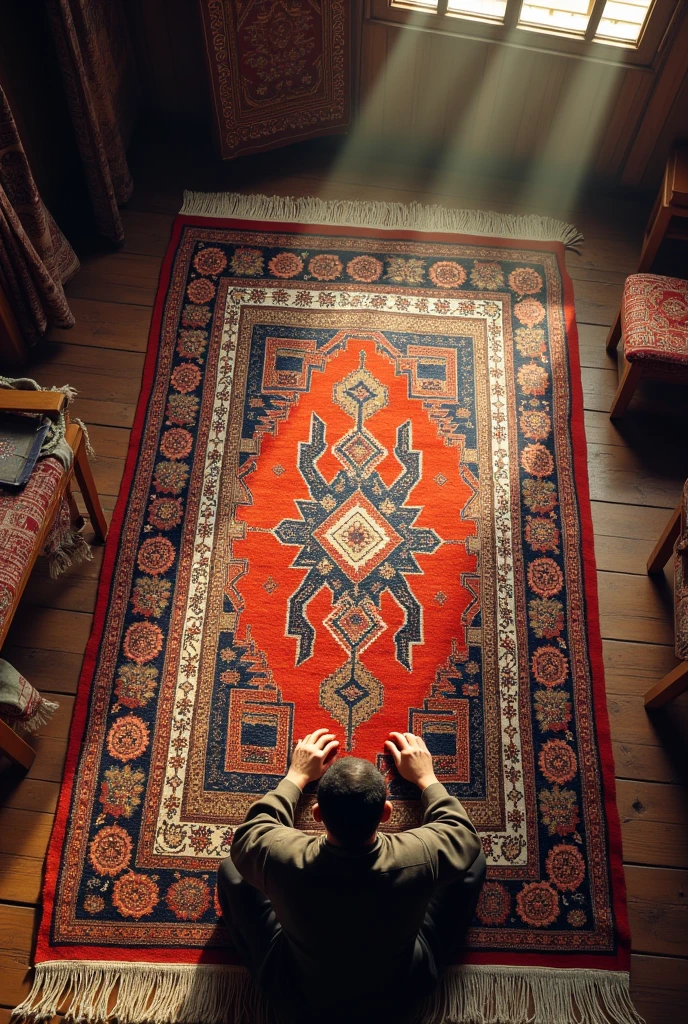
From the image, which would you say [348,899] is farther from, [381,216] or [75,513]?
[381,216]

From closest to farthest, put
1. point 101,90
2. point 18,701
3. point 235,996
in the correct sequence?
point 235,996 < point 18,701 < point 101,90

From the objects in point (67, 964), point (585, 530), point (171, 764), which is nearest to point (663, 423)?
point (585, 530)

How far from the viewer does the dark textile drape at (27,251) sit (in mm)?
2391

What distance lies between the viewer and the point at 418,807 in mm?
2162

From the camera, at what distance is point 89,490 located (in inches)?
93.2

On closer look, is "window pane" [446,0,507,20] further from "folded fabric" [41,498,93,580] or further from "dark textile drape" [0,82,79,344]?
"folded fabric" [41,498,93,580]

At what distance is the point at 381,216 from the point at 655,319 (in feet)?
3.86

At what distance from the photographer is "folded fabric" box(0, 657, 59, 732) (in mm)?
2025

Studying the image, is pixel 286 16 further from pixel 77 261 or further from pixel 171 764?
pixel 171 764

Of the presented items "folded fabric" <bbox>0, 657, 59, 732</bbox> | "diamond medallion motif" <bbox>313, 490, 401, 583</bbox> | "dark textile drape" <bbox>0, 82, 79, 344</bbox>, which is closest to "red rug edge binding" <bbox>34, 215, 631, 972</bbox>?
"folded fabric" <bbox>0, 657, 59, 732</bbox>

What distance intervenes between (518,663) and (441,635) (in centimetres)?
24

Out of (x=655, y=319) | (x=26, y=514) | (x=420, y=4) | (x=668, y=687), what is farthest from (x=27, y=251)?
(x=668, y=687)

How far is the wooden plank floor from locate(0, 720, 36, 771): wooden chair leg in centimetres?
5

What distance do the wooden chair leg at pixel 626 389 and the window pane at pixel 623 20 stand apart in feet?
4.04
